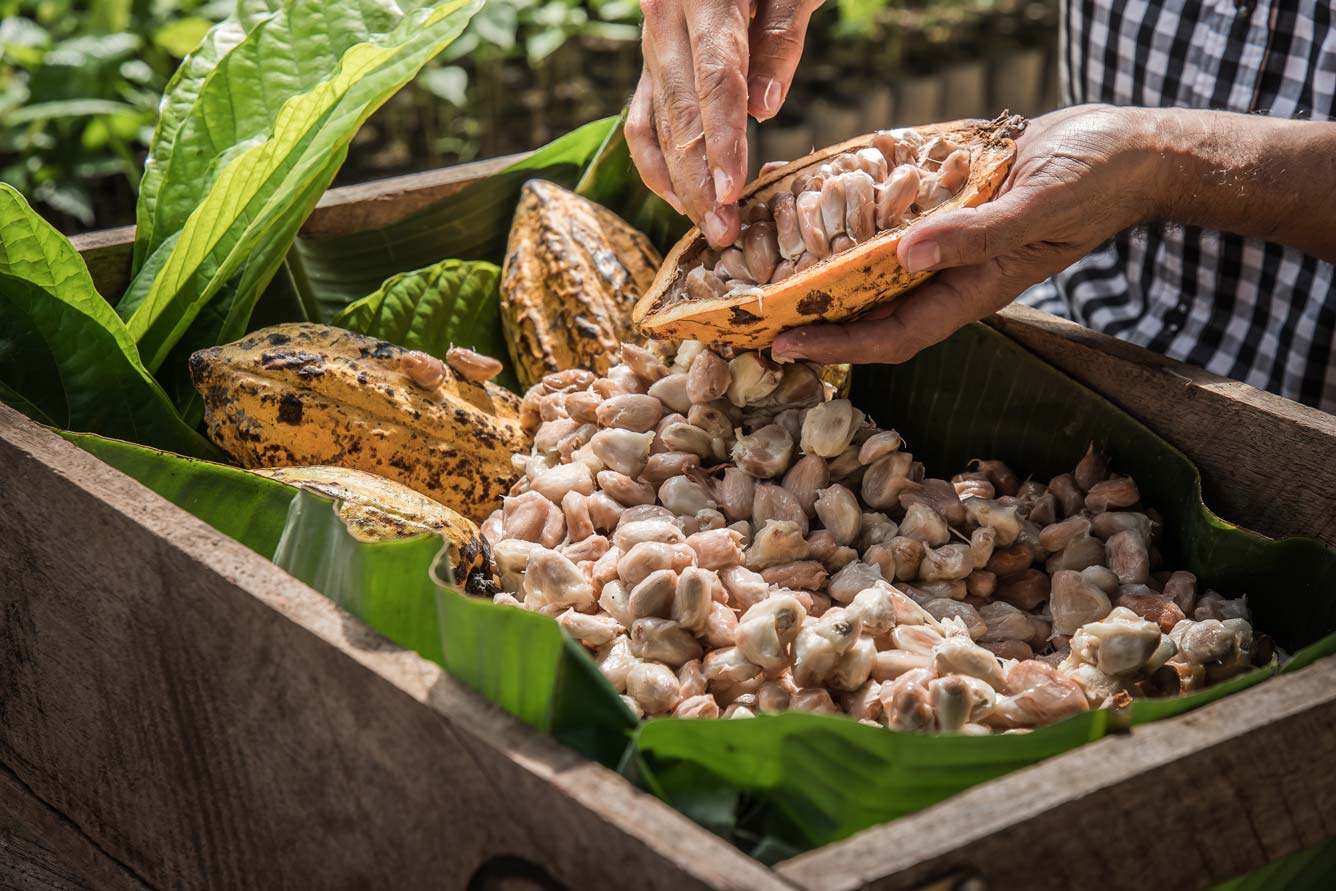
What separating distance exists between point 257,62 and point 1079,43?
3.68ft

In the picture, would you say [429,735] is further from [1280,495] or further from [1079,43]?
[1079,43]

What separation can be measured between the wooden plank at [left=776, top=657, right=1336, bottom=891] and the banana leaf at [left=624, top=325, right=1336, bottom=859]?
0.10 feet

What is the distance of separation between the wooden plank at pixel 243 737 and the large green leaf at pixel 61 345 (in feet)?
0.56

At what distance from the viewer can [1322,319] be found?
1.55 metres

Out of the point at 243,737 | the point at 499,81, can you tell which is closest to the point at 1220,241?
the point at 243,737

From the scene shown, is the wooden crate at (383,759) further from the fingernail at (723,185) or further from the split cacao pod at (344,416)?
the fingernail at (723,185)

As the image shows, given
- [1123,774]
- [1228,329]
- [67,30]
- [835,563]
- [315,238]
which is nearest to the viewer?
[1123,774]

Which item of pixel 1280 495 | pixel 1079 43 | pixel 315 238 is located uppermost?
pixel 1079 43

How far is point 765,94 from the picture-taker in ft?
4.18

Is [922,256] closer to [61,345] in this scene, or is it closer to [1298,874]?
[1298,874]

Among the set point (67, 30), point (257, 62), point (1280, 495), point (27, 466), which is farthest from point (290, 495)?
point (67, 30)

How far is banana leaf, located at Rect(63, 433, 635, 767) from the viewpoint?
735 millimetres

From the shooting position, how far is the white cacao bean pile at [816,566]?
0.91 metres

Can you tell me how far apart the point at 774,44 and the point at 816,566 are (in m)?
0.56
